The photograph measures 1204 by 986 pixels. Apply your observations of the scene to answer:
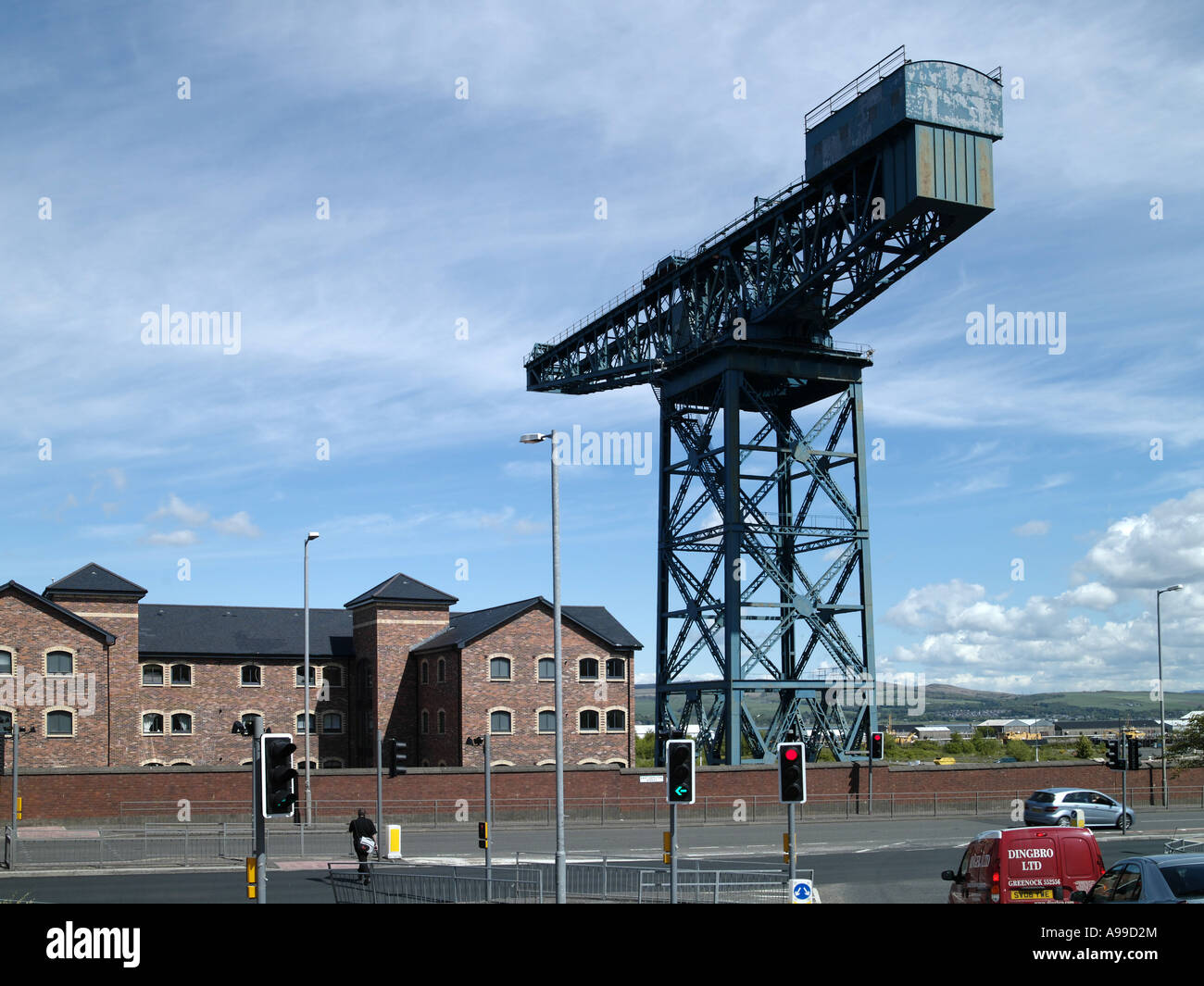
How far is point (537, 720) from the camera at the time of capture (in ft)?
204

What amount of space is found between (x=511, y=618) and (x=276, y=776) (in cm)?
4592

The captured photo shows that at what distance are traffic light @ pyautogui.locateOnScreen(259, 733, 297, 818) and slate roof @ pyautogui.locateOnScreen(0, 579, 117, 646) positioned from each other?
45660 millimetres

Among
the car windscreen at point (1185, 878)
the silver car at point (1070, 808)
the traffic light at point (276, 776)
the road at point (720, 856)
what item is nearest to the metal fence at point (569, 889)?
the road at point (720, 856)

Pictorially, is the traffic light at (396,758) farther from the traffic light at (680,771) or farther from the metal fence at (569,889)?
the traffic light at (680,771)

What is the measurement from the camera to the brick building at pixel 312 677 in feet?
189

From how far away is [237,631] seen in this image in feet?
222

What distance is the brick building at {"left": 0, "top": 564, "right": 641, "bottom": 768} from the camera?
57.8 meters

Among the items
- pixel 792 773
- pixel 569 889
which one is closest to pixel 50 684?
pixel 569 889

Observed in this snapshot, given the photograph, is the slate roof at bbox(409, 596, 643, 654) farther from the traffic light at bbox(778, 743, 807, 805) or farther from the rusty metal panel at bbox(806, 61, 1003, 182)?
the traffic light at bbox(778, 743, 807, 805)
